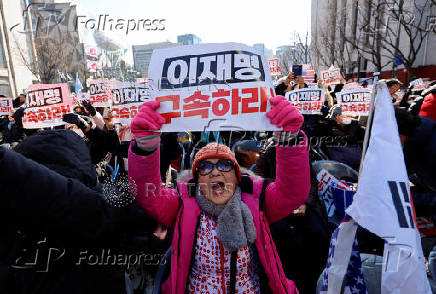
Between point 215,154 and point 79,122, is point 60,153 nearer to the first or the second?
point 215,154

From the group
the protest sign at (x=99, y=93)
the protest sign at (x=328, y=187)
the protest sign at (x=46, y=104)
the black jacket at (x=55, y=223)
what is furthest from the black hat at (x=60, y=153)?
the protest sign at (x=99, y=93)

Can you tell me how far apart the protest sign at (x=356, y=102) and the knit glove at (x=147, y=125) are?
4218mm

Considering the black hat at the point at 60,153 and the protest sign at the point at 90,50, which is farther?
the protest sign at the point at 90,50

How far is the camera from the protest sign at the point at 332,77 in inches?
346

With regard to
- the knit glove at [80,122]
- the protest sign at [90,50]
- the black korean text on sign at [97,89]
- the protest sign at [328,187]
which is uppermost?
→ the protest sign at [90,50]

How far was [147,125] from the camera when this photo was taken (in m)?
1.47

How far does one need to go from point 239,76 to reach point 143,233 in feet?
4.68

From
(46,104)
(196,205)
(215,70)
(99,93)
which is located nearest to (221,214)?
(196,205)

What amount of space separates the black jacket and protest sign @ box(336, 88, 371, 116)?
4.56m

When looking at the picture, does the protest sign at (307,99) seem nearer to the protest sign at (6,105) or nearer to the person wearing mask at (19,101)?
the person wearing mask at (19,101)

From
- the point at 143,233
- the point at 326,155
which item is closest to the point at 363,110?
the point at 326,155

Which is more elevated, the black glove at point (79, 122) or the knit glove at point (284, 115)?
the knit glove at point (284, 115)

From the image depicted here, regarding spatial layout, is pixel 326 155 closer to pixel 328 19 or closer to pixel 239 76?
pixel 239 76

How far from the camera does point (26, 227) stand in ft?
3.42
